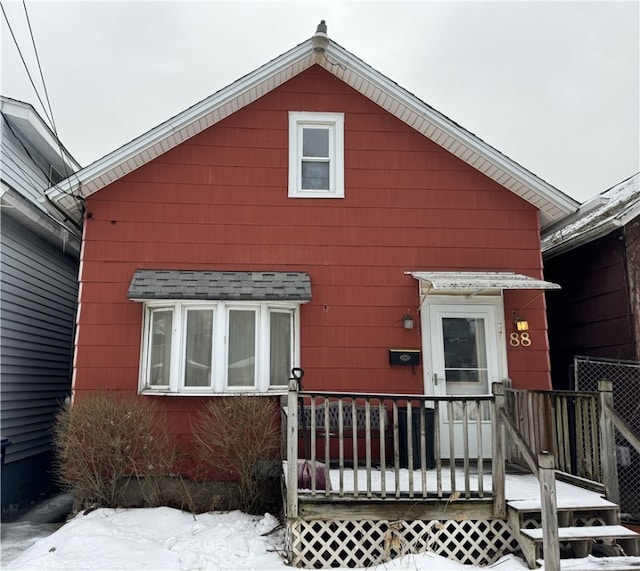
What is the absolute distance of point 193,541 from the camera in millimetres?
5598

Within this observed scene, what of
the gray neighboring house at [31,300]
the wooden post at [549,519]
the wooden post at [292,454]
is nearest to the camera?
the wooden post at [549,519]

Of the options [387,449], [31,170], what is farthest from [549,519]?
[31,170]

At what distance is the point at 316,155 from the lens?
828 centimetres

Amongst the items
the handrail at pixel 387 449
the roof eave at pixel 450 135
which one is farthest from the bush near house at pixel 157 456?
the roof eave at pixel 450 135

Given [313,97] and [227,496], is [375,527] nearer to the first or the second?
[227,496]

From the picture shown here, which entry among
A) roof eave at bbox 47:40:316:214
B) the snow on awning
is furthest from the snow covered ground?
roof eave at bbox 47:40:316:214

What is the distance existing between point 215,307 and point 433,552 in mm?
4185

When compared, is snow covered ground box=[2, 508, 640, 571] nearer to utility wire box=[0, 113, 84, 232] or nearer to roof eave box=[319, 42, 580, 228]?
utility wire box=[0, 113, 84, 232]

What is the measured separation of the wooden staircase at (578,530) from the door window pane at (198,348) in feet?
14.0

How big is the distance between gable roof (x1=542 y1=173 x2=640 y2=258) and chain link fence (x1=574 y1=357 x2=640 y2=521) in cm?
203

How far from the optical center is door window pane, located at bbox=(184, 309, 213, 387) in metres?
7.37

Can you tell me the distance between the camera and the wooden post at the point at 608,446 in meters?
5.45

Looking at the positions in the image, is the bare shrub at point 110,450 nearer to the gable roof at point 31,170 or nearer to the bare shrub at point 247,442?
the bare shrub at point 247,442

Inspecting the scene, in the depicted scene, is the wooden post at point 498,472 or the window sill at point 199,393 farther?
the window sill at point 199,393
